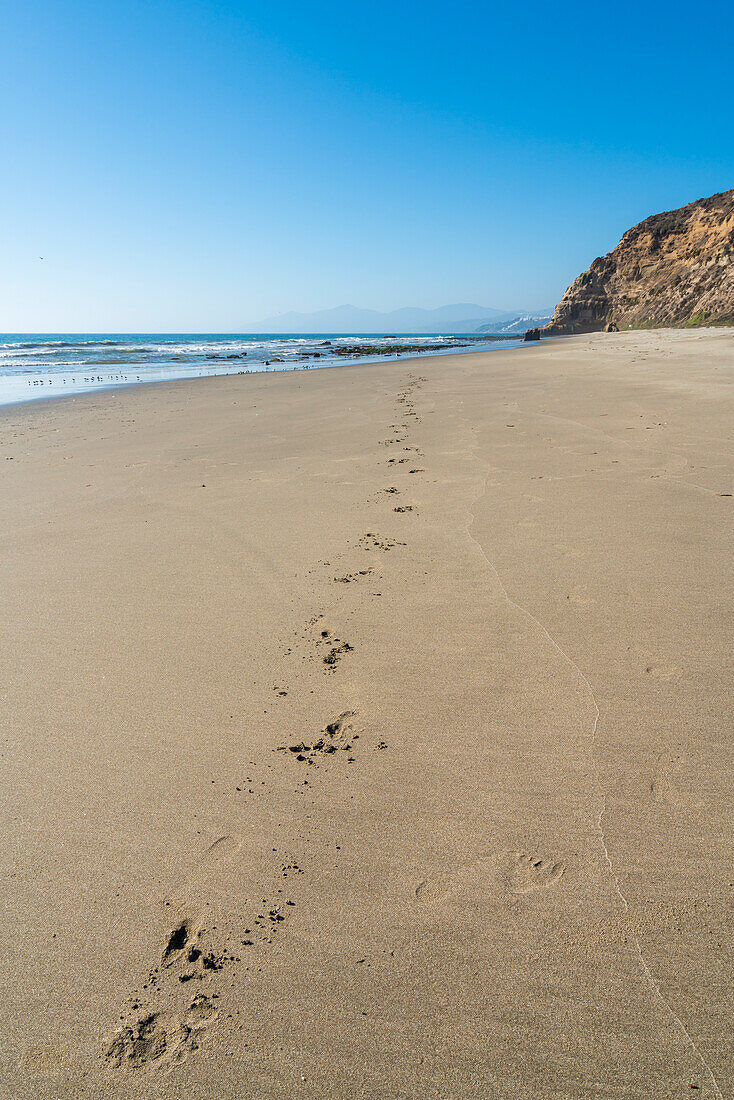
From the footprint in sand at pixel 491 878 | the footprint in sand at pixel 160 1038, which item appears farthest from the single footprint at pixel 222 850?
the footprint in sand at pixel 491 878

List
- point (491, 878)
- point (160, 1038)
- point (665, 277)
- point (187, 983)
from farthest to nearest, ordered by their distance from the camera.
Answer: point (665, 277) → point (491, 878) → point (187, 983) → point (160, 1038)

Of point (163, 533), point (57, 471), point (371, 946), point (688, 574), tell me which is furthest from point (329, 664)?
point (57, 471)

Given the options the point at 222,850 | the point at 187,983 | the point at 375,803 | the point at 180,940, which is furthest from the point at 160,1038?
the point at 375,803

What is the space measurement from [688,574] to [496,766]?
2131mm

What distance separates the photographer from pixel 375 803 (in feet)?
7.01

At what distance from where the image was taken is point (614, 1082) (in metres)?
1.32

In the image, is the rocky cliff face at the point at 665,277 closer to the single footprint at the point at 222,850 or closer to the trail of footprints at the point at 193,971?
the single footprint at the point at 222,850

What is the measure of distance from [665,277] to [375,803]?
4472cm

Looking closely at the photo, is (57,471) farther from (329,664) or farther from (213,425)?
(329,664)

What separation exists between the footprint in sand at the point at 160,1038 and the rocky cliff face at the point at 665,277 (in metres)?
33.2

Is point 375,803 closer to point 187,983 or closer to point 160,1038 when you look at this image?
point 187,983

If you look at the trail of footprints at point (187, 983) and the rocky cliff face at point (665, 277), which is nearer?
the trail of footprints at point (187, 983)

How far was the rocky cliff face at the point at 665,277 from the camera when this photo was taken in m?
30.2

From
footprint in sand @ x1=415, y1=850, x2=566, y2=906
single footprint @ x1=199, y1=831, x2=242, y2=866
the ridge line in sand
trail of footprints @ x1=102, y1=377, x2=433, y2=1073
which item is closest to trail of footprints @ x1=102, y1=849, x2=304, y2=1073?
trail of footprints @ x1=102, y1=377, x2=433, y2=1073
